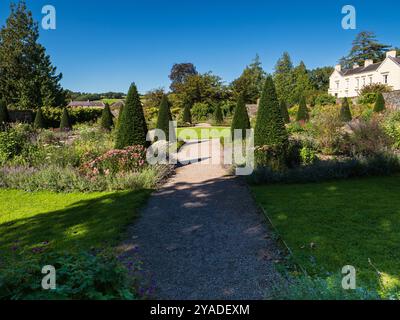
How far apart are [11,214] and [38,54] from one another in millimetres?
37335

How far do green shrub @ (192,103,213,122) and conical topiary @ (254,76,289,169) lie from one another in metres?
25.2

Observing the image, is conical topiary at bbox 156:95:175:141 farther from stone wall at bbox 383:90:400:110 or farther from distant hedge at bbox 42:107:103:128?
stone wall at bbox 383:90:400:110

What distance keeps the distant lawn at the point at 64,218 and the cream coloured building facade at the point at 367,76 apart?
133 feet

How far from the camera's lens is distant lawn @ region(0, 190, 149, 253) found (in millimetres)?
4821

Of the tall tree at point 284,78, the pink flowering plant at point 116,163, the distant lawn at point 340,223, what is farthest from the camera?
the tall tree at point 284,78

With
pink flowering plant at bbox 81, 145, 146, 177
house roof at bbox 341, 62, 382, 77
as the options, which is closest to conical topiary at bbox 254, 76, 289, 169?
pink flowering plant at bbox 81, 145, 146, 177

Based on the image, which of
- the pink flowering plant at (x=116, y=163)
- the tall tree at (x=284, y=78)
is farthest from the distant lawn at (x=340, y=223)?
the tall tree at (x=284, y=78)

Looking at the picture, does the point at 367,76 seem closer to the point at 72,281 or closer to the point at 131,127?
the point at 131,127

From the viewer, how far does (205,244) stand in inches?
185

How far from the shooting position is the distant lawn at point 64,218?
4.82 m

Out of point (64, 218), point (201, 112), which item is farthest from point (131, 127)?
point (201, 112)

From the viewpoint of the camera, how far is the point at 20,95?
3612cm

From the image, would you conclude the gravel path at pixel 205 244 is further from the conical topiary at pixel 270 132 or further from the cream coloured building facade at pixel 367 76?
the cream coloured building facade at pixel 367 76
